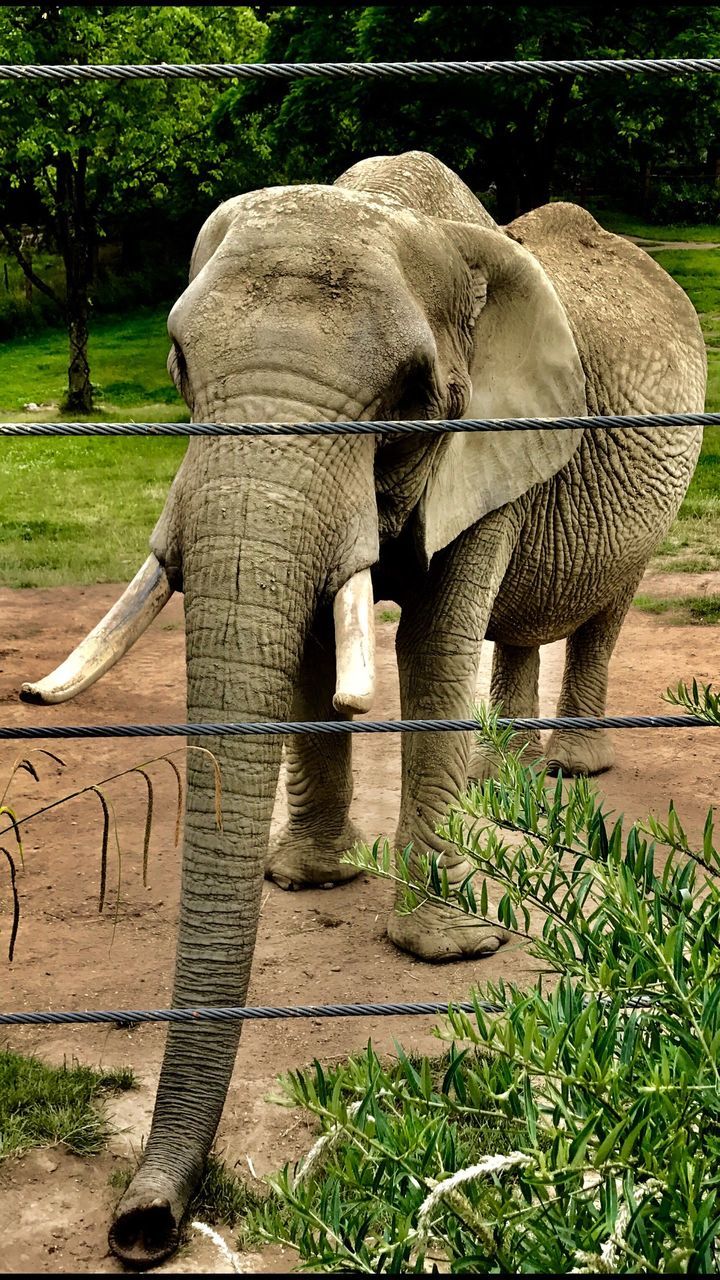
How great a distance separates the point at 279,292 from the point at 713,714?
1849mm

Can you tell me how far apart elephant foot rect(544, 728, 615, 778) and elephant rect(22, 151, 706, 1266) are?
98 cm

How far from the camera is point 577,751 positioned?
6461 millimetres

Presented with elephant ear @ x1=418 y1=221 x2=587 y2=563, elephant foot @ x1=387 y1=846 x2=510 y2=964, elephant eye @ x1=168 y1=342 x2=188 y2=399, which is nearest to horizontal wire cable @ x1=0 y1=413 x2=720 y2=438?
elephant eye @ x1=168 y1=342 x2=188 y2=399

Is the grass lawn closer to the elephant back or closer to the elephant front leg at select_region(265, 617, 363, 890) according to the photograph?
the elephant back

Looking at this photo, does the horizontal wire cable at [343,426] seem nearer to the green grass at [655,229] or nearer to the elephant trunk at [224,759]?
the elephant trunk at [224,759]

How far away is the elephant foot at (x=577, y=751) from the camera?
21.2ft

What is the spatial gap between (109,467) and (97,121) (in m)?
4.52

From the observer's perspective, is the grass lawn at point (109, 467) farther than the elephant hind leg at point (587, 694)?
Yes

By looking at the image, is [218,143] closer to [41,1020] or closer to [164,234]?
[164,234]

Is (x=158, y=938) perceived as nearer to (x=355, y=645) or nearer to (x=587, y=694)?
(x=355, y=645)

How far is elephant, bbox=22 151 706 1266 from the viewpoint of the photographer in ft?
10.5

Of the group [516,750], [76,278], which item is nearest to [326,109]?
[76,278]

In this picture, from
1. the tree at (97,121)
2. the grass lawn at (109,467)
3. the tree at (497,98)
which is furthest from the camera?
the tree at (97,121)

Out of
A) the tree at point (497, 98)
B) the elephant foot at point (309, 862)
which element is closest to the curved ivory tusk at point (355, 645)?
the elephant foot at point (309, 862)
